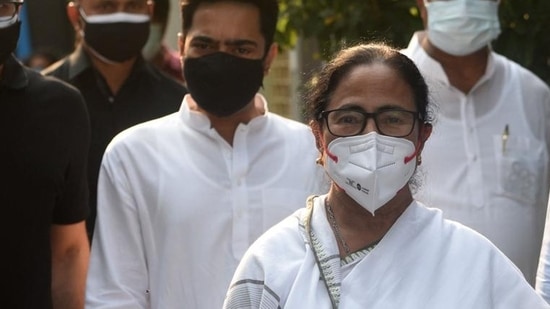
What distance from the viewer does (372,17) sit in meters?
6.54

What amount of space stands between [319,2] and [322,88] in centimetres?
292

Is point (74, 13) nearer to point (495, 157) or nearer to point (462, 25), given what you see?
point (462, 25)

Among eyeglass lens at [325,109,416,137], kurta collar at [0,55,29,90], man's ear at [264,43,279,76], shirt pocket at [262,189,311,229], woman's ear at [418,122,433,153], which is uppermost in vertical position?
eyeglass lens at [325,109,416,137]

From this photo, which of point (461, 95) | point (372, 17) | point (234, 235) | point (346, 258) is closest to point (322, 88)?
point (346, 258)

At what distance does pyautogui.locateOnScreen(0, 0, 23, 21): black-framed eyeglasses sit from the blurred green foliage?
63.8 inches

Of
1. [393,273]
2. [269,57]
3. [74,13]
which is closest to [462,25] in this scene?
[269,57]

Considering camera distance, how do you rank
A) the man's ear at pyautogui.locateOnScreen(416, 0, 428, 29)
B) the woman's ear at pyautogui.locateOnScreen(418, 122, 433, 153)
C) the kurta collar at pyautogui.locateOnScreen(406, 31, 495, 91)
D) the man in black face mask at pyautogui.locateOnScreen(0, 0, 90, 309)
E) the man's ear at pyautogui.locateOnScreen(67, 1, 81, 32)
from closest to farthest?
1. the woman's ear at pyautogui.locateOnScreen(418, 122, 433, 153)
2. the man in black face mask at pyautogui.locateOnScreen(0, 0, 90, 309)
3. the kurta collar at pyautogui.locateOnScreen(406, 31, 495, 91)
4. the man's ear at pyautogui.locateOnScreen(416, 0, 428, 29)
5. the man's ear at pyautogui.locateOnScreen(67, 1, 81, 32)

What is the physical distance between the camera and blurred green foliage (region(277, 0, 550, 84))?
6188 millimetres

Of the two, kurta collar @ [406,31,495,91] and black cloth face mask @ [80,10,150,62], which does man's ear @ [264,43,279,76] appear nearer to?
kurta collar @ [406,31,495,91]

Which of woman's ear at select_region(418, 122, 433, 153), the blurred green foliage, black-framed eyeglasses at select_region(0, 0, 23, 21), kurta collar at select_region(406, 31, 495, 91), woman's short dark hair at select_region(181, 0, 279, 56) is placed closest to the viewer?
woman's ear at select_region(418, 122, 433, 153)

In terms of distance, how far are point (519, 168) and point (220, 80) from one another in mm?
1343

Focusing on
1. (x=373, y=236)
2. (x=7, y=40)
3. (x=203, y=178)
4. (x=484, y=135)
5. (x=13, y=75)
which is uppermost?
(x=7, y=40)

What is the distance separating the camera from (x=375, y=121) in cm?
370

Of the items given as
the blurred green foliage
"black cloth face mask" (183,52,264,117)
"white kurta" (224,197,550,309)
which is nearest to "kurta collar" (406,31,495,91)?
the blurred green foliage
